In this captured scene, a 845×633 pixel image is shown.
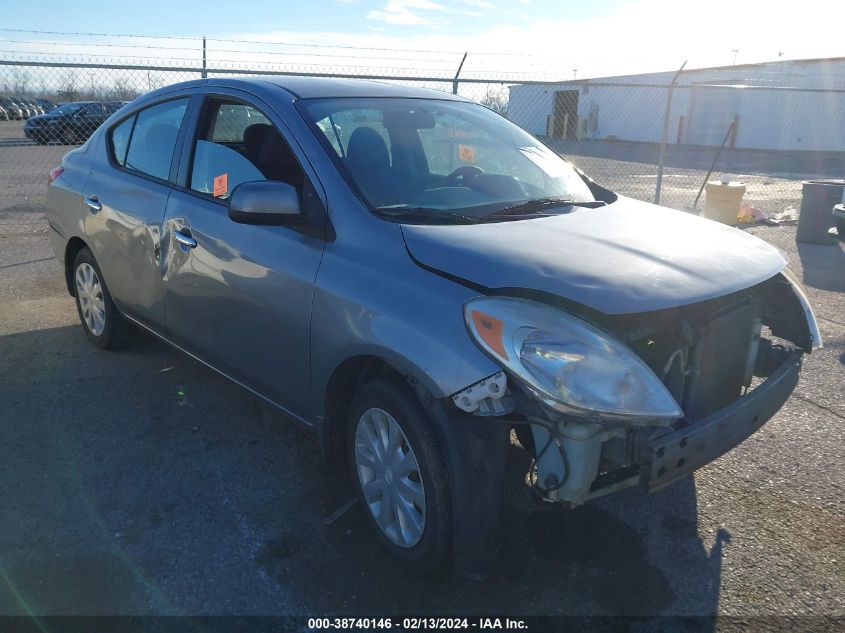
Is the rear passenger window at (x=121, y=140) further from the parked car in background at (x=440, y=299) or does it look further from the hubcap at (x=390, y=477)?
the hubcap at (x=390, y=477)

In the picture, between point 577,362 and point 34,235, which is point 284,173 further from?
point 34,235

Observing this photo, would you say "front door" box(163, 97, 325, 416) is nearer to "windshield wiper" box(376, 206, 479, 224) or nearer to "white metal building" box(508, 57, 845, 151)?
"windshield wiper" box(376, 206, 479, 224)

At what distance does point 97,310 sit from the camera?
4941 mm

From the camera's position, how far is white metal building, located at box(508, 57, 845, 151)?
32.4m

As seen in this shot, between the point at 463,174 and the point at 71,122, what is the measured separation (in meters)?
15.6

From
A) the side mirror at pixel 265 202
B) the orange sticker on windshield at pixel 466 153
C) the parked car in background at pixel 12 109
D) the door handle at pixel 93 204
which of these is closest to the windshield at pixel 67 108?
the parked car in background at pixel 12 109

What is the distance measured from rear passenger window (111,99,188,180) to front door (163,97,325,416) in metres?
0.29

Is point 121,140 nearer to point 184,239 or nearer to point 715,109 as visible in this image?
point 184,239

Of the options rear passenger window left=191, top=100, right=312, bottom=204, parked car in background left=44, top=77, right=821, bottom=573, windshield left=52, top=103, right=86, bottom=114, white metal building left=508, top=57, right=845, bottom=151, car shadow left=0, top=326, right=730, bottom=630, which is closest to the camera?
parked car in background left=44, top=77, right=821, bottom=573

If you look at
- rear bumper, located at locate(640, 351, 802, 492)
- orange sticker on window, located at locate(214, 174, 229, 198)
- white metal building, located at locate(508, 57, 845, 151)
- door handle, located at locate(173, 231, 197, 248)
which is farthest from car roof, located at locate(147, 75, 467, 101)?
Result: white metal building, located at locate(508, 57, 845, 151)

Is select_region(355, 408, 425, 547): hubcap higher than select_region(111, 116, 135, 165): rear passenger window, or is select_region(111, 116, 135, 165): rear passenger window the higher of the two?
select_region(111, 116, 135, 165): rear passenger window

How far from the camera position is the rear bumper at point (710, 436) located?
7.66 ft

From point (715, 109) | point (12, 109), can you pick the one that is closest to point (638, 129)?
point (715, 109)

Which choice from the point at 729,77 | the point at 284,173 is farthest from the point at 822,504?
Answer: the point at 729,77
